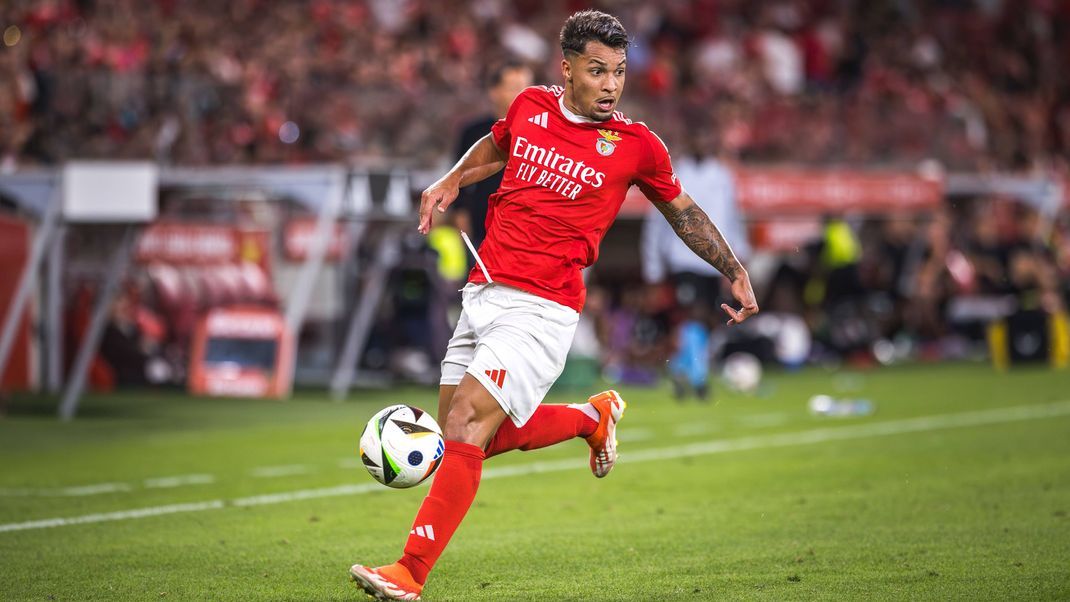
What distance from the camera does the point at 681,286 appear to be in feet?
50.5

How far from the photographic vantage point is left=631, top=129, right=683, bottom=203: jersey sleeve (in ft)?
19.7

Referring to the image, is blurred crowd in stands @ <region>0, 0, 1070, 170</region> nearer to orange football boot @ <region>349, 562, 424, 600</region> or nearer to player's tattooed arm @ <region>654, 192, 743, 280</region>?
player's tattooed arm @ <region>654, 192, 743, 280</region>

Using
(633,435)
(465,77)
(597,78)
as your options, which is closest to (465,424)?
(597,78)

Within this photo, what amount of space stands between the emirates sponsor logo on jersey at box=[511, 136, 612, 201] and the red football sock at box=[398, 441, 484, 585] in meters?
1.04

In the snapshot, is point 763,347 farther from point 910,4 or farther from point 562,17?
point 910,4

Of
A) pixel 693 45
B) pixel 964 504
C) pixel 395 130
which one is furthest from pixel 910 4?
pixel 964 504

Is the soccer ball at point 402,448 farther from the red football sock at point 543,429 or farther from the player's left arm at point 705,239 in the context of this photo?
the player's left arm at point 705,239

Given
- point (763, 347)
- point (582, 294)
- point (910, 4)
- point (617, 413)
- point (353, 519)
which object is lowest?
point (763, 347)

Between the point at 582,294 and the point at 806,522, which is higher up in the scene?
the point at 582,294

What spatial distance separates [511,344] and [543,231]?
0.48m

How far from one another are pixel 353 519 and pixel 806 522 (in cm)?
223

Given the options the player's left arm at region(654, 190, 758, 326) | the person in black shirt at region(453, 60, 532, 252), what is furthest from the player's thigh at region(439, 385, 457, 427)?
the person in black shirt at region(453, 60, 532, 252)

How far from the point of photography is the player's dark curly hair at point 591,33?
591 cm

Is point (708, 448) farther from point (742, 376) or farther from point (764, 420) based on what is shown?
point (742, 376)
